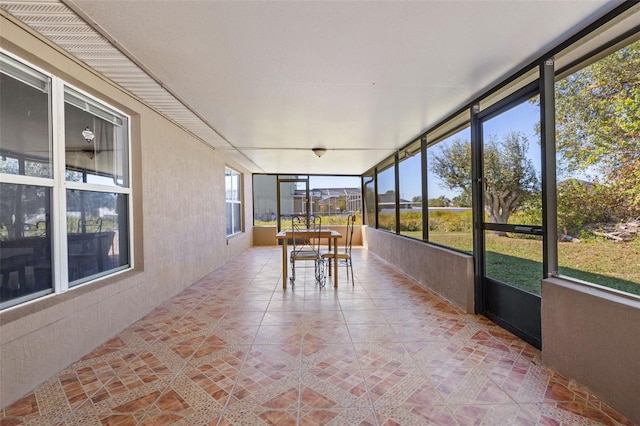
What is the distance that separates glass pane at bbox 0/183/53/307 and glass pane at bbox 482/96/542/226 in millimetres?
3987

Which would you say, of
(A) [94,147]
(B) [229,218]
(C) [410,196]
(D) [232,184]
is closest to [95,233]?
(A) [94,147]

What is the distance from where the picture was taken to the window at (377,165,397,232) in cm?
650

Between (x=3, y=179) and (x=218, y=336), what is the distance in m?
1.92

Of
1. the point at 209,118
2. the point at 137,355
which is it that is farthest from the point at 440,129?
the point at 137,355

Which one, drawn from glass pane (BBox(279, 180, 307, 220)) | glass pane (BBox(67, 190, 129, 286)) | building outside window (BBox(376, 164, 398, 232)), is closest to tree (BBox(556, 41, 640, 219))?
building outside window (BBox(376, 164, 398, 232))

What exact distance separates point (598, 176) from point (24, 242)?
4.44 m

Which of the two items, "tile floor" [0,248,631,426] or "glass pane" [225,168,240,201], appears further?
"glass pane" [225,168,240,201]

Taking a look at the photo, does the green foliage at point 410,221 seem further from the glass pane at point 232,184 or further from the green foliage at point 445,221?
the glass pane at point 232,184

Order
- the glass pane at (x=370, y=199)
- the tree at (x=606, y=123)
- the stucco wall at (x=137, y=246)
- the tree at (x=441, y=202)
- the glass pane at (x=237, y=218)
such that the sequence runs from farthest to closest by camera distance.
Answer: the glass pane at (x=370, y=199) → the glass pane at (x=237, y=218) → the tree at (x=441, y=202) → the tree at (x=606, y=123) → the stucco wall at (x=137, y=246)

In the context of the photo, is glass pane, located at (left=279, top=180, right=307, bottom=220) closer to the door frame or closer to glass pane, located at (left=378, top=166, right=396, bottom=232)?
glass pane, located at (left=378, top=166, right=396, bottom=232)

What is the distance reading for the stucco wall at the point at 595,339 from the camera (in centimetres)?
157

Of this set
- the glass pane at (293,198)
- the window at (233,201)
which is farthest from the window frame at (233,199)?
the glass pane at (293,198)

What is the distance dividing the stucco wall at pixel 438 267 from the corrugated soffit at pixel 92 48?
3654 mm

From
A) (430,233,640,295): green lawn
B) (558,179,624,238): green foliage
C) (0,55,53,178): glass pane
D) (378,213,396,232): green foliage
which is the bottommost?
(430,233,640,295): green lawn
